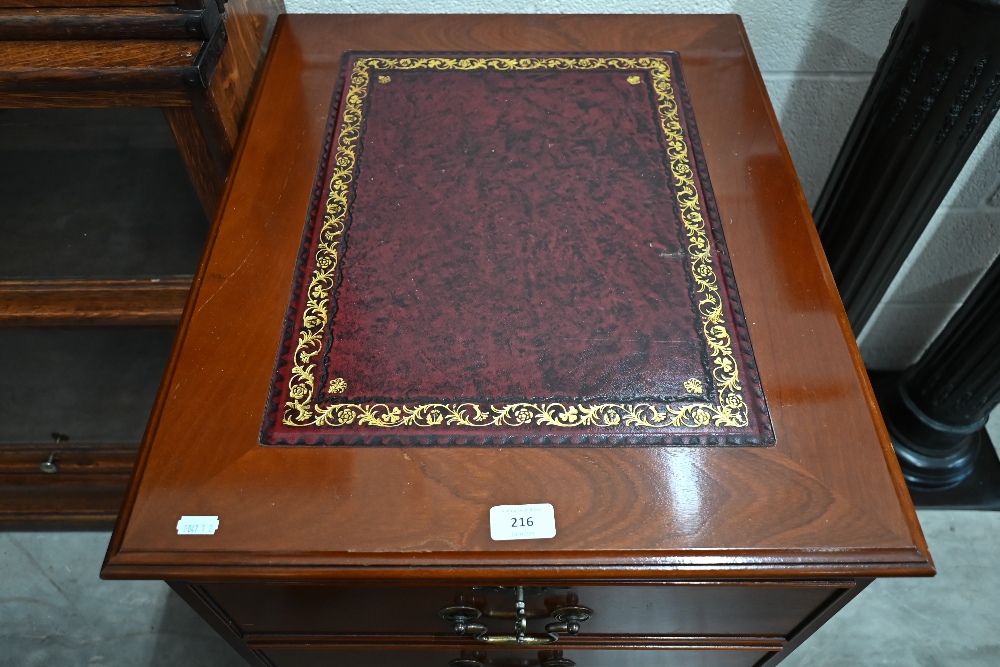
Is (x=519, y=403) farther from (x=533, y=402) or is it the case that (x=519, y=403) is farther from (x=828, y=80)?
(x=828, y=80)

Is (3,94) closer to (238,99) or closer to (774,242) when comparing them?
(238,99)

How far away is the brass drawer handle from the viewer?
0.75 metres

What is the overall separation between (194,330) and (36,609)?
97cm

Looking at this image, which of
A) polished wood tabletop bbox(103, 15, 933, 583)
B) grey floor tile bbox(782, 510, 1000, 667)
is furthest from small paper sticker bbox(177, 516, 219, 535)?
grey floor tile bbox(782, 510, 1000, 667)

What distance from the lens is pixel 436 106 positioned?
0.97m

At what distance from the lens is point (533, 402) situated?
0.72 m

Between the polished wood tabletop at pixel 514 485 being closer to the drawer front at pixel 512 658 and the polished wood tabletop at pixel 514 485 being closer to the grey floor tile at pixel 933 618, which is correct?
the drawer front at pixel 512 658

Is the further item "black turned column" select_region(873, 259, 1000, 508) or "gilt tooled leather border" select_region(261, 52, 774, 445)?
"black turned column" select_region(873, 259, 1000, 508)

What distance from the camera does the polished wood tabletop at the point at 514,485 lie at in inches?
25.0

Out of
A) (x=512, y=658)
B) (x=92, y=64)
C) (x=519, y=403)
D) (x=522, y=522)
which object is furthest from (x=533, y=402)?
(x=92, y=64)

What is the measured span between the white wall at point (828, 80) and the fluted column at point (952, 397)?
5.2 inches

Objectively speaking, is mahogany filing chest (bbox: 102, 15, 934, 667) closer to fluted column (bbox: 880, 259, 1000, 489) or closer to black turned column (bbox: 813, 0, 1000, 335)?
black turned column (bbox: 813, 0, 1000, 335)

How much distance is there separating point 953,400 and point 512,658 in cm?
94

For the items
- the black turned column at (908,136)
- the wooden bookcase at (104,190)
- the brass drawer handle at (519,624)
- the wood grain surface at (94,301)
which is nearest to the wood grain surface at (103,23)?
the wooden bookcase at (104,190)
